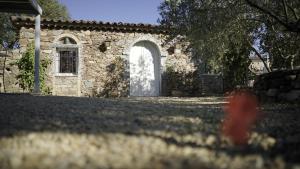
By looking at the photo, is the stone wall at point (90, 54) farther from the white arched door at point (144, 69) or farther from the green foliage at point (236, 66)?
the green foliage at point (236, 66)

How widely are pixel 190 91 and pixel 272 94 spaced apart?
6.63 m

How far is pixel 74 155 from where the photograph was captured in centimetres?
233

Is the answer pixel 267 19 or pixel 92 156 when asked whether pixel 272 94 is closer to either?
pixel 267 19

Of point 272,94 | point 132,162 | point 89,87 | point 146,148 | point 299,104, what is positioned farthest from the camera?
point 89,87

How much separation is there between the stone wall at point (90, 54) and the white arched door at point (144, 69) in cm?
27

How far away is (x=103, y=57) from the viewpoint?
1378 centimetres

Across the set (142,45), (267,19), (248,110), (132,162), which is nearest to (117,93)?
(142,45)

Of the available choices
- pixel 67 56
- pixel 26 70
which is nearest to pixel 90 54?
pixel 67 56

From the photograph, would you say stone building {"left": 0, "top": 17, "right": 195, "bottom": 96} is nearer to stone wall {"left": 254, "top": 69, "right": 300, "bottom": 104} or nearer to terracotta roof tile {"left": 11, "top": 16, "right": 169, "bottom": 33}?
terracotta roof tile {"left": 11, "top": 16, "right": 169, "bottom": 33}

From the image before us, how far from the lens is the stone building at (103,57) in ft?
43.5

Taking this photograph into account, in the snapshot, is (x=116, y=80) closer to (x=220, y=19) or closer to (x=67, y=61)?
(x=67, y=61)

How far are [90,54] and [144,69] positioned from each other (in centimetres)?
226

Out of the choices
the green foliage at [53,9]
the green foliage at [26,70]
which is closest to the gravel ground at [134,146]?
the green foliage at [26,70]

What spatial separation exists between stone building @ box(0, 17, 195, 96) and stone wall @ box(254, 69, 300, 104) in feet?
15.9
